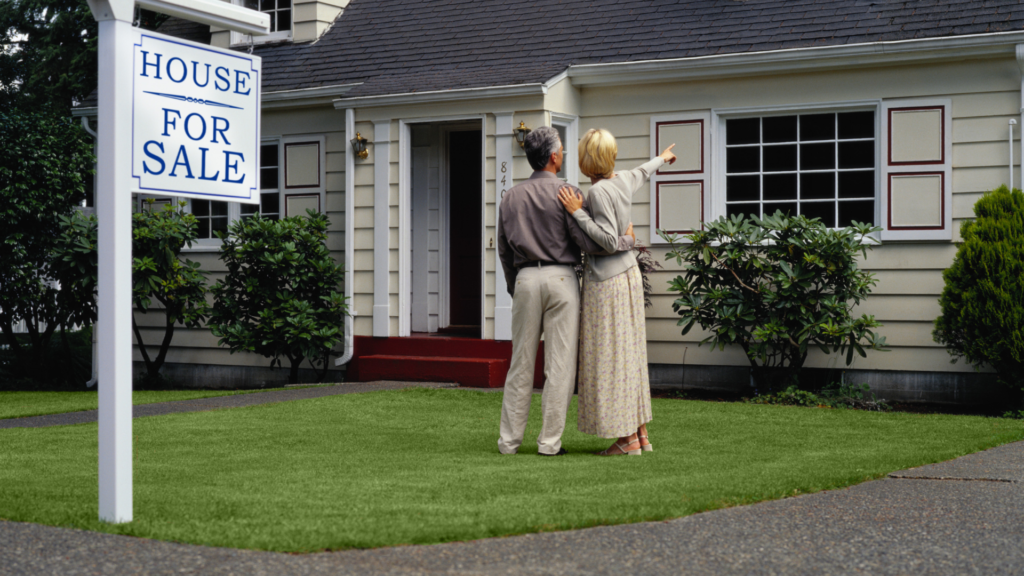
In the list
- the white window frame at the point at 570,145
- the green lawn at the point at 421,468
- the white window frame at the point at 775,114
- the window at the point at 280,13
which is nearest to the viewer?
the green lawn at the point at 421,468

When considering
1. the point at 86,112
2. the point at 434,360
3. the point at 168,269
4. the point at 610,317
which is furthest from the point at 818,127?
the point at 86,112

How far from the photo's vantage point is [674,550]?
371 centimetres

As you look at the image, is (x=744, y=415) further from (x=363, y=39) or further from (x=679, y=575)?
(x=363, y=39)

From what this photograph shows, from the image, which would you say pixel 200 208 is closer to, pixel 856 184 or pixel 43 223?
pixel 43 223

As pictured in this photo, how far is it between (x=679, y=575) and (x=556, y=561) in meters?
0.39

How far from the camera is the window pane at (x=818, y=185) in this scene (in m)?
9.84

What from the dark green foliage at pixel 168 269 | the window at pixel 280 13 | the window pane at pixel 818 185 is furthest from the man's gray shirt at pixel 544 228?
the window at pixel 280 13

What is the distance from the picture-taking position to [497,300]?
1038 centimetres

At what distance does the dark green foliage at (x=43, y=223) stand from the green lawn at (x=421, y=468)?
382 cm

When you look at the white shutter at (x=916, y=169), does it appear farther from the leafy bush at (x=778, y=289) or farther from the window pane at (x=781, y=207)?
the window pane at (x=781, y=207)

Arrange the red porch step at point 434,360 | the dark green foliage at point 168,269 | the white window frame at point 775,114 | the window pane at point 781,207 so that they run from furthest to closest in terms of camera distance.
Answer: the dark green foliage at point 168,269 → the red porch step at point 434,360 → the window pane at point 781,207 → the white window frame at point 775,114

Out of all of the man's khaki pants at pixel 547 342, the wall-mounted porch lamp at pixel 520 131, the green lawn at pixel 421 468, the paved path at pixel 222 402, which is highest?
the wall-mounted porch lamp at pixel 520 131

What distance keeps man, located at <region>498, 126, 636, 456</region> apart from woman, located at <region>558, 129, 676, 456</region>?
80mm

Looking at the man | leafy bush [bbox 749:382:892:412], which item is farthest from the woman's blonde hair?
leafy bush [bbox 749:382:892:412]
